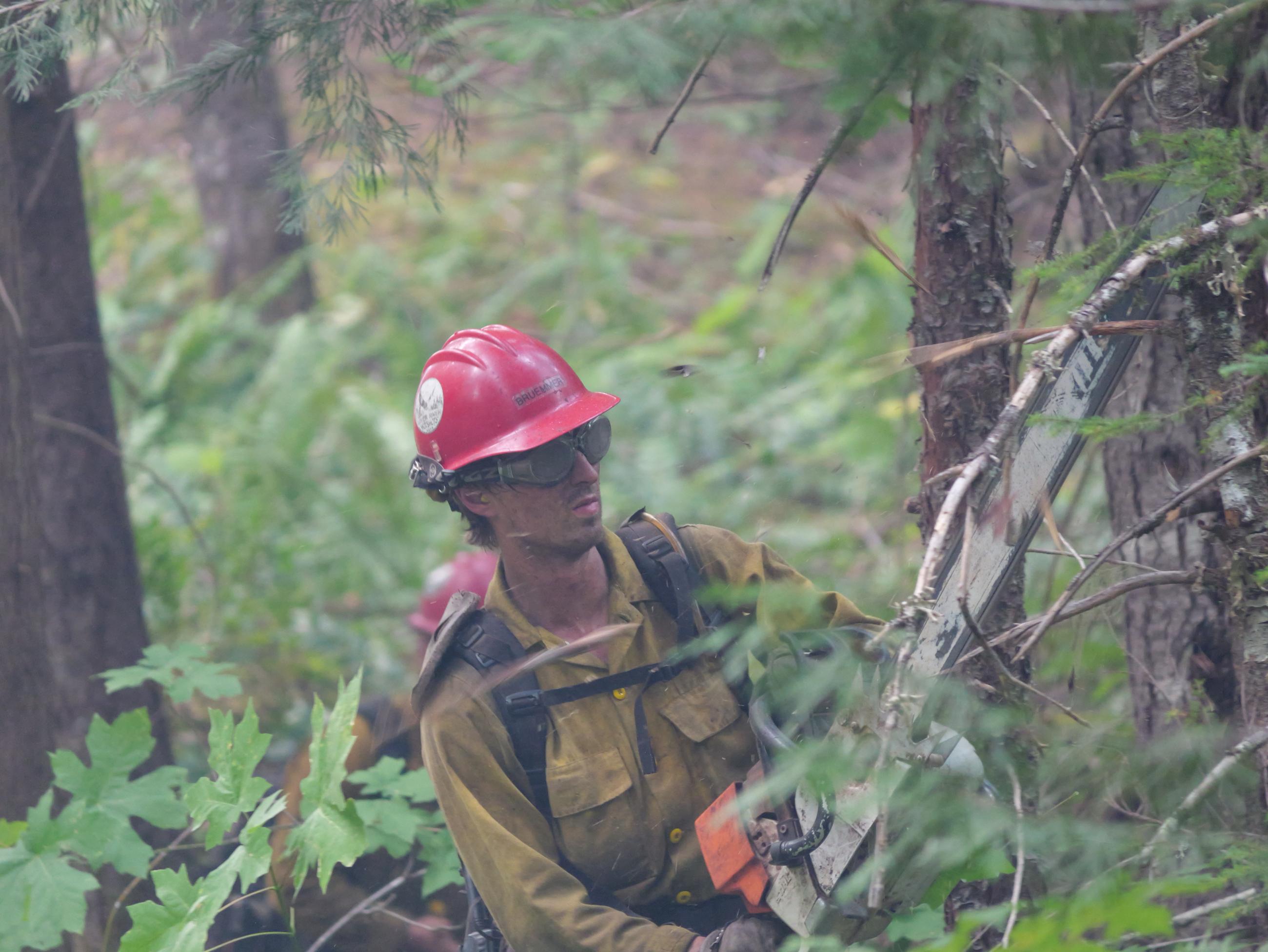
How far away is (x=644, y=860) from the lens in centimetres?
280

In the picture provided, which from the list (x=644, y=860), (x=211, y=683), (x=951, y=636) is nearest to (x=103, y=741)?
(x=211, y=683)

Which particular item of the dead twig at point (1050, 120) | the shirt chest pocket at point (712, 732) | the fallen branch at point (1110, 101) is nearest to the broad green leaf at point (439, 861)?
the shirt chest pocket at point (712, 732)

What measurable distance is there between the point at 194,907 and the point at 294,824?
2.70ft

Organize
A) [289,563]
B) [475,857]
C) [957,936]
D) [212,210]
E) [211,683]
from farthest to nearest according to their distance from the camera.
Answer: [212,210]
[289,563]
[211,683]
[475,857]
[957,936]

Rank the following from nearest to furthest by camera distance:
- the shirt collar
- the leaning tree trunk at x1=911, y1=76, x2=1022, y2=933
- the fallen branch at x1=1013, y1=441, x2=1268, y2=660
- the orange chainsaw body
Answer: the fallen branch at x1=1013, y1=441, x2=1268, y2=660 → the orange chainsaw body → the leaning tree trunk at x1=911, y1=76, x2=1022, y2=933 → the shirt collar

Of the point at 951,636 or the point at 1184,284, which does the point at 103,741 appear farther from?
the point at 1184,284

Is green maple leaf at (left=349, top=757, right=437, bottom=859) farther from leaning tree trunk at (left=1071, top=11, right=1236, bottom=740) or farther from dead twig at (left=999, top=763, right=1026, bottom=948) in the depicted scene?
leaning tree trunk at (left=1071, top=11, right=1236, bottom=740)

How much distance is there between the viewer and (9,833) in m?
3.05

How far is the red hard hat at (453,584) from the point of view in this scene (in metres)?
4.96

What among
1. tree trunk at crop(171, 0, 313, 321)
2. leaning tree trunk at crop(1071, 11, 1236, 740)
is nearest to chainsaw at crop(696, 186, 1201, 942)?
leaning tree trunk at crop(1071, 11, 1236, 740)

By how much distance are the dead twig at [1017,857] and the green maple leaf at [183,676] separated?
2.40 metres

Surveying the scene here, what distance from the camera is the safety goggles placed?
2.90 m

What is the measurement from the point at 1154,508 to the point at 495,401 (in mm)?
1905

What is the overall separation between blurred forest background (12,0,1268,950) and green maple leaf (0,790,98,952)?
49 millimetres
